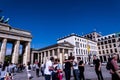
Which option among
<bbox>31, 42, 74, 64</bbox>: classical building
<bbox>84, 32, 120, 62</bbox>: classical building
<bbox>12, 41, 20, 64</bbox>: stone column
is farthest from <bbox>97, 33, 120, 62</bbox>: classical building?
<bbox>12, 41, 20, 64</bbox>: stone column

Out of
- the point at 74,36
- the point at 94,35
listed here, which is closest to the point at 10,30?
the point at 74,36

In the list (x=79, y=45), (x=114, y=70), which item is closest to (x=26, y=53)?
(x=79, y=45)

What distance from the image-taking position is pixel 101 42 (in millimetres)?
83312

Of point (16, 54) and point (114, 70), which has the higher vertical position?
point (16, 54)

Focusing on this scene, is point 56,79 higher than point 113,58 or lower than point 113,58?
lower

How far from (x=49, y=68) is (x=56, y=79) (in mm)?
1479

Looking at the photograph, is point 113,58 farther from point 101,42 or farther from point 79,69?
point 101,42

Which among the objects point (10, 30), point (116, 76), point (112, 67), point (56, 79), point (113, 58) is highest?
point (10, 30)

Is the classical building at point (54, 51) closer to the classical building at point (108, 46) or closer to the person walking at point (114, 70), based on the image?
the classical building at point (108, 46)

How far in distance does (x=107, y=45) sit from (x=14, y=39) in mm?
57340

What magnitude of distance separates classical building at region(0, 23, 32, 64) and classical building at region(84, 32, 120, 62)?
165 feet

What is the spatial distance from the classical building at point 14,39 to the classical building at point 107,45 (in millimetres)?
50352

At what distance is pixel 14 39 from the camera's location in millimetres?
45875

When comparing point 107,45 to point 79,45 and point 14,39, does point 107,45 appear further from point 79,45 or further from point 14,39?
point 14,39
